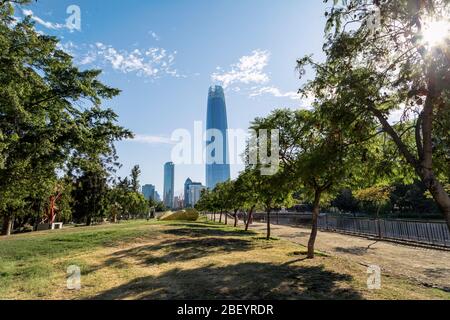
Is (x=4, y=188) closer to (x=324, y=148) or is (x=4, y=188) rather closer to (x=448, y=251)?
(x=324, y=148)

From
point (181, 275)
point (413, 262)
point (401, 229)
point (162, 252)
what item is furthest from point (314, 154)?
point (401, 229)

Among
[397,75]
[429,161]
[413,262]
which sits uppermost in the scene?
[397,75]

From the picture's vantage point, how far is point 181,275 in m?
10.1

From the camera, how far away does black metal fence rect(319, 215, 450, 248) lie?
1852 cm

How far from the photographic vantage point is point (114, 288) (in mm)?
8344

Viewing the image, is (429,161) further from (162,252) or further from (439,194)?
(162,252)

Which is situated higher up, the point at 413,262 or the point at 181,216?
the point at 181,216

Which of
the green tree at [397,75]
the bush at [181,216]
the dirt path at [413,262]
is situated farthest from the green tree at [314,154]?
the bush at [181,216]

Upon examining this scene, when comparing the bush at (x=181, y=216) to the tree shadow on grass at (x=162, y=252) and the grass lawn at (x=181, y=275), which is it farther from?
the grass lawn at (x=181, y=275)

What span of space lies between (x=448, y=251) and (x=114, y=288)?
1766cm

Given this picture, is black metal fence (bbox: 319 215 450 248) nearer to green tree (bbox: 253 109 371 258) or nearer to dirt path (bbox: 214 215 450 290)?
dirt path (bbox: 214 215 450 290)

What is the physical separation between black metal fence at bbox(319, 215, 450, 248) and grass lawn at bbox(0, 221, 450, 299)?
8869mm

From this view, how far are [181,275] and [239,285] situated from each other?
2.26 meters
